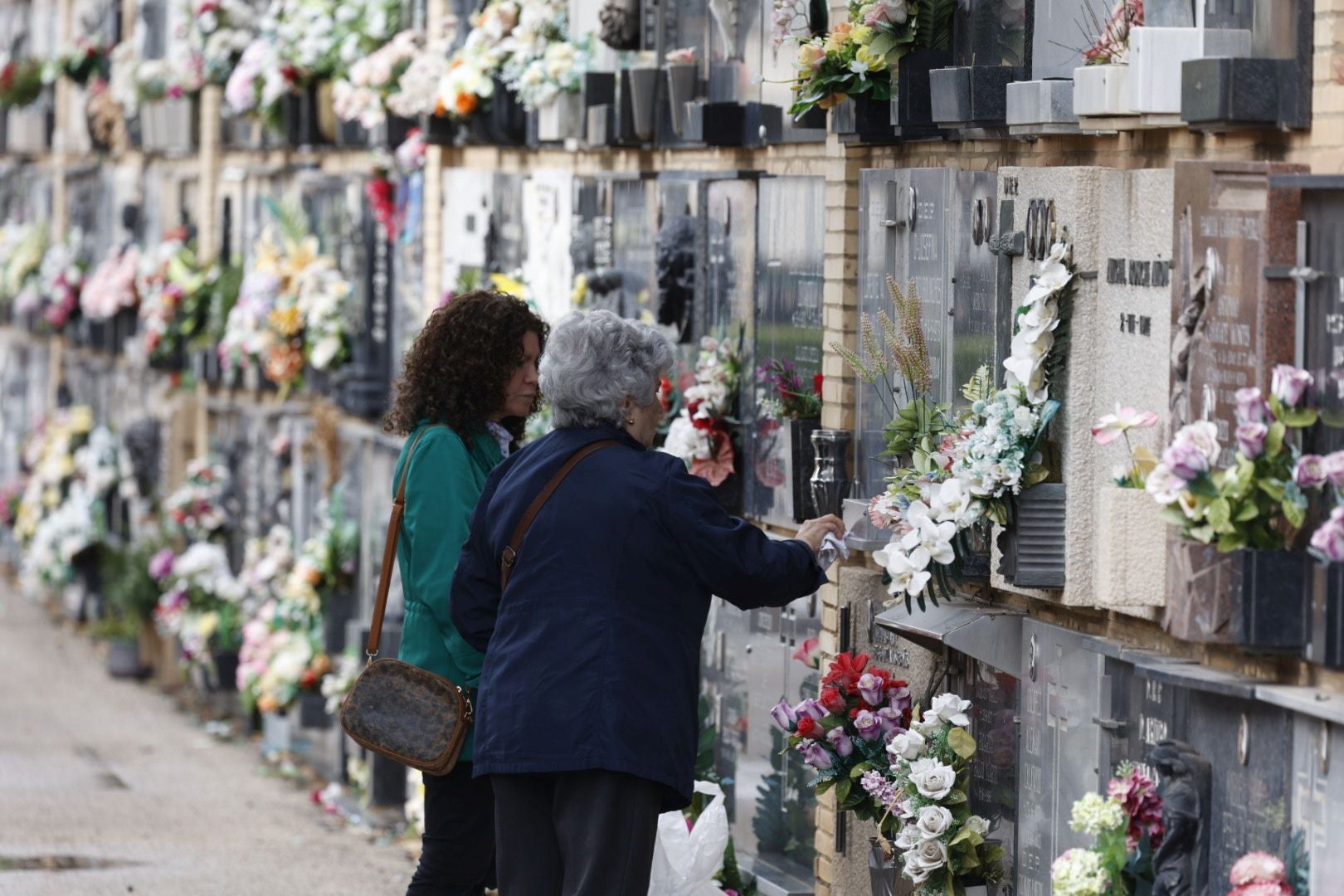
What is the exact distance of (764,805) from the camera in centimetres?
766

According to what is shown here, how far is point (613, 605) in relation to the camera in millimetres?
5289

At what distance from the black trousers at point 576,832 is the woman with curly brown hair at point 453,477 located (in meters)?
0.66

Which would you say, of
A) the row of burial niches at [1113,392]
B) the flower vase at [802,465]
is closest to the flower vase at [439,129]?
the flower vase at [802,465]

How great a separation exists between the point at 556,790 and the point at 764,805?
2372 mm

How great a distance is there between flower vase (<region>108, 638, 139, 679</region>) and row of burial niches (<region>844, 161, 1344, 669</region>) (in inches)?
376

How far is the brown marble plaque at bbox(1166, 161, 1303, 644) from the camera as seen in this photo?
4719 millimetres

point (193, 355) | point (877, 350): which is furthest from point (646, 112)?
point (193, 355)

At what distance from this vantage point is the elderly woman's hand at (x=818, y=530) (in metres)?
5.68

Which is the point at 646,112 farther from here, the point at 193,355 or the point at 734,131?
the point at 193,355

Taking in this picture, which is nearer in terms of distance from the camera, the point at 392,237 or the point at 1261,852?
the point at 1261,852

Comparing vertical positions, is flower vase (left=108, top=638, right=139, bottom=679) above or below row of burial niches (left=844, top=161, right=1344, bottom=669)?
below

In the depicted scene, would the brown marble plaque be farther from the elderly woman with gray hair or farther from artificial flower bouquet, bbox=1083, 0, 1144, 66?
the elderly woman with gray hair

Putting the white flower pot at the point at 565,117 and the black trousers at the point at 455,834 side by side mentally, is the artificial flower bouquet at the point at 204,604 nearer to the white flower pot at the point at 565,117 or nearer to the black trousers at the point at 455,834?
Answer: the white flower pot at the point at 565,117

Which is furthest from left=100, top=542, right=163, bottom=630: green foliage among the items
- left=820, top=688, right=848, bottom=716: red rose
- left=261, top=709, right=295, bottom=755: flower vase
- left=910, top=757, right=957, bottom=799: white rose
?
left=910, top=757, right=957, bottom=799: white rose
